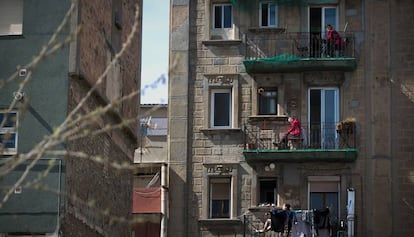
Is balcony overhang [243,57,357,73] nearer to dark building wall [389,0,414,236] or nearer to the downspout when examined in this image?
the downspout

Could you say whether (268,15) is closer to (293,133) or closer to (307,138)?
(293,133)

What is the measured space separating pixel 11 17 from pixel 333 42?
13.7 meters

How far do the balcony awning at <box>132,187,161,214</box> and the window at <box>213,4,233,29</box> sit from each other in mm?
5694

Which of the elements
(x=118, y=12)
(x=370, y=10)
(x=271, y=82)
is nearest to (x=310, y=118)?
(x=271, y=82)

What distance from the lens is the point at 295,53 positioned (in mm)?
37750

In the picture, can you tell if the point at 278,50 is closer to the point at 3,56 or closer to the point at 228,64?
the point at 228,64

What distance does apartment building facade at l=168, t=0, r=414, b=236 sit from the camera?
3694cm

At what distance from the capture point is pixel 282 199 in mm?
37156

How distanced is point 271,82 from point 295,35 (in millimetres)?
1739

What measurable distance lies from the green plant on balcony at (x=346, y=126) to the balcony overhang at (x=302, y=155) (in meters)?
Result: 0.67

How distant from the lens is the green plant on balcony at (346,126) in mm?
36969

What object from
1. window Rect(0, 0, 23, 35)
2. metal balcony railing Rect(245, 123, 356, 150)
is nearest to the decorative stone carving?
metal balcony railing Rect(245, 123, 356, 150)

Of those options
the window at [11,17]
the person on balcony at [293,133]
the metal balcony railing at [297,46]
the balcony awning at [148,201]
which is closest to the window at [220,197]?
the balcony awning at [148,201]

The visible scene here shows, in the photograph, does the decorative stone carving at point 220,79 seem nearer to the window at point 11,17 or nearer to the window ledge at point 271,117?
the window ledge at point 271,117
